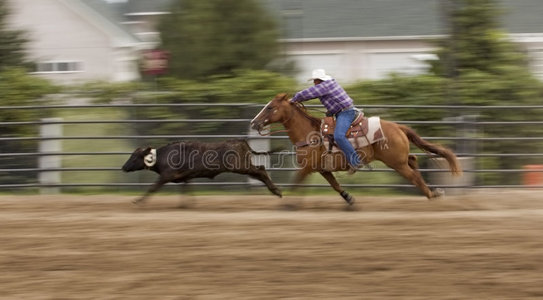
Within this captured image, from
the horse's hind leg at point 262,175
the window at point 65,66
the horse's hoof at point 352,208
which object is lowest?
the horse's hoof at point 352,208

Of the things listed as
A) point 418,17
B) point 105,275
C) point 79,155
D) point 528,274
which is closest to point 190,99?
point 79,155

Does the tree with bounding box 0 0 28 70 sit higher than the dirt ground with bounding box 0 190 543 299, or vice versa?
the tree with bounding box 0 0 28 70

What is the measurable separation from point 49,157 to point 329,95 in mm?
5507

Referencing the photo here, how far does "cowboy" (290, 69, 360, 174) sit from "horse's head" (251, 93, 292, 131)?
0.33m

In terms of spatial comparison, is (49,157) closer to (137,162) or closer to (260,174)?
(137,162)

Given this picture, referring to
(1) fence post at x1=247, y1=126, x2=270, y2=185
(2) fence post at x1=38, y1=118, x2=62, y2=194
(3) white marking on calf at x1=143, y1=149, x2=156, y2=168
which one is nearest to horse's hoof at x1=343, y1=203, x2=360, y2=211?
(1) fence post at x1=247, y1=126, x2=270, y2=185

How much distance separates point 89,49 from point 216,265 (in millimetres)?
22081

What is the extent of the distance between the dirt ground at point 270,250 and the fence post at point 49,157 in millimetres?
1327

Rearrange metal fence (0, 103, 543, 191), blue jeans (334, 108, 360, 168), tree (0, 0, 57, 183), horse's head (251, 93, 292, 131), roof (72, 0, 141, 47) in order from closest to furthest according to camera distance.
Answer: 1. blue jeans (334, 108, 360, 168)
2. horse's head (251, 93, 292, 131)
3. metal fence (0, 103, 543, 191)
4. tree (0, 0, 57, 183)
5. roof (72, 0, 141, 47)

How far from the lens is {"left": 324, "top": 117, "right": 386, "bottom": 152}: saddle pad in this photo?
10.5 metres

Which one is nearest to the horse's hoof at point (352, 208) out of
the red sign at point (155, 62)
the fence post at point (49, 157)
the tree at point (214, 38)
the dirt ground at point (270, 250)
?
the dirt ground at point (270, 250)

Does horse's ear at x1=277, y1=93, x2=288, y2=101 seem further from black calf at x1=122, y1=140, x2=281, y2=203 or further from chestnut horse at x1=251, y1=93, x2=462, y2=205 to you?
black calf at x1=122, y1=140, x2=281, y2=203

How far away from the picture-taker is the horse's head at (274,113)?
422 inches

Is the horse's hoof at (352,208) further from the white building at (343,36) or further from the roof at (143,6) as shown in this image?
the roof at (143,6)
